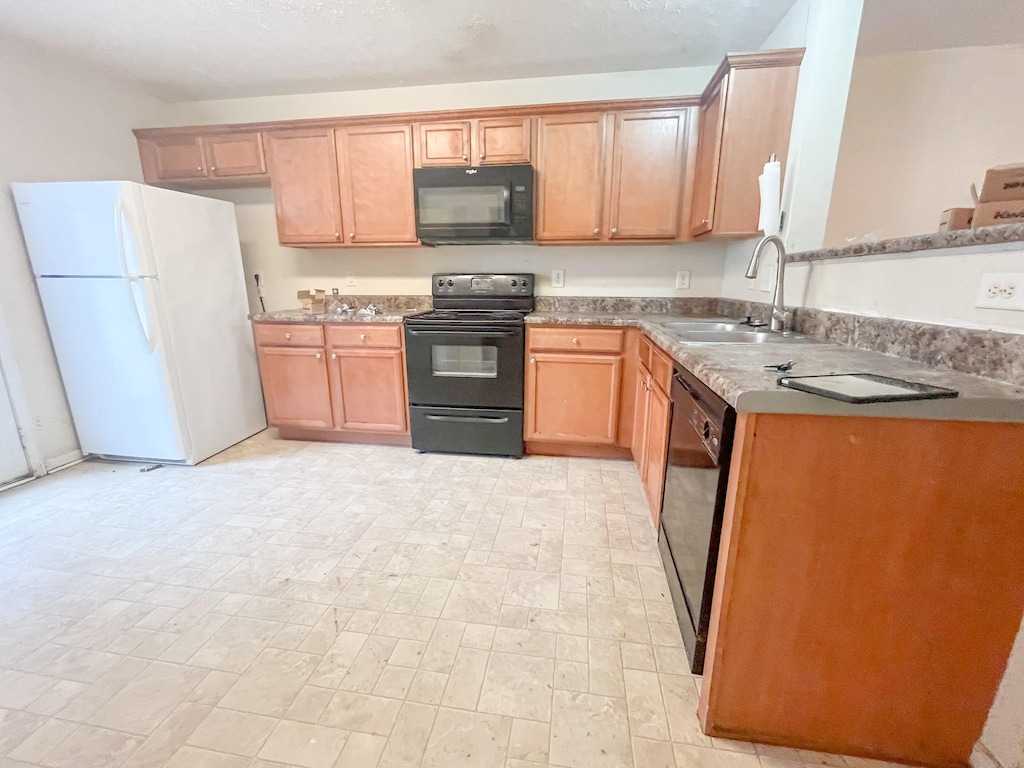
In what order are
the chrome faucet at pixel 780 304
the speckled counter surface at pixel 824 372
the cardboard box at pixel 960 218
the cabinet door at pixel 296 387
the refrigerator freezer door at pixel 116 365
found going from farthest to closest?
the cabinet door at pixel 296 387, the refrigerator freezer door at pixel 116 365, the chrome faucet at pixel 780 304, the cardboard box at pixel 960 218, the speckled counter surface at pixel 824 372

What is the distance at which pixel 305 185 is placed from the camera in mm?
2824

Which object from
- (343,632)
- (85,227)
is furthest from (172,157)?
(343,632)

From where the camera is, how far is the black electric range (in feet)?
8.46

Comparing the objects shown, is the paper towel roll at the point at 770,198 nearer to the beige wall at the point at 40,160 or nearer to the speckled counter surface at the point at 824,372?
the speckled counter surface at the point at 824,372

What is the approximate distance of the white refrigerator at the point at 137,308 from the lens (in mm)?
2301

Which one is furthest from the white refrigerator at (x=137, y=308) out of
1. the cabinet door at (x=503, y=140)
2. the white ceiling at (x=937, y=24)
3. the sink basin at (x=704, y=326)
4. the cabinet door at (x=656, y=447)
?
the white ceiling at (x=937, y=24)

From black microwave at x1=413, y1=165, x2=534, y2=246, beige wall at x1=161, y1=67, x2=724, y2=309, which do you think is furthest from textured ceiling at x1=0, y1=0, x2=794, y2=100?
black microwave at x1=413, y1=165, x2=534, y2=246

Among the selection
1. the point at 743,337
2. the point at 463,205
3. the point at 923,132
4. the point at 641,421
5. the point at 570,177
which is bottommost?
the point at 641,421

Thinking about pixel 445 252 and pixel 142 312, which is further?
pixel 445 252

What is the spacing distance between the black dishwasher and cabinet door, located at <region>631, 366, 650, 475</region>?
0.57 meters

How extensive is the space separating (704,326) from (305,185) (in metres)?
2.67

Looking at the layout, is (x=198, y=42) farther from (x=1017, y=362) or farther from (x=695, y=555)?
(x=1017, y=362)

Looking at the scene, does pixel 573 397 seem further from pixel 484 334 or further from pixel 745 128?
pixel 745 128

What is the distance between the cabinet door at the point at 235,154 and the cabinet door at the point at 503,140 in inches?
58.9
